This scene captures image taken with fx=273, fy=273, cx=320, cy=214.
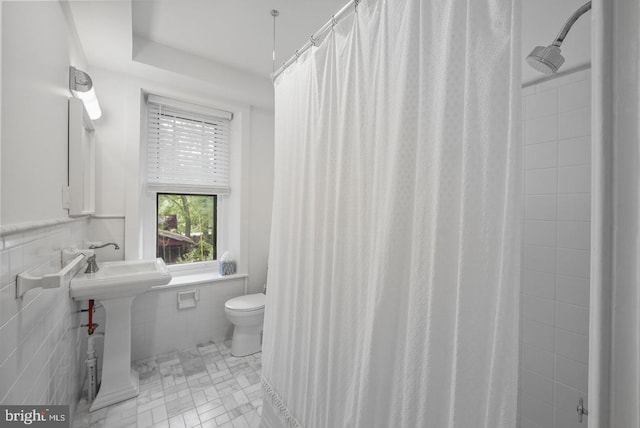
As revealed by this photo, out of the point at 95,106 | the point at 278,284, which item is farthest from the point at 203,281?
the point at 95,106

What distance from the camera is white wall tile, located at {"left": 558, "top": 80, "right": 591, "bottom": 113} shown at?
1085mm

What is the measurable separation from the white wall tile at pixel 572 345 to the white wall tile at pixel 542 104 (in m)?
0.94

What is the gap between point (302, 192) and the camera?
1.27 meters

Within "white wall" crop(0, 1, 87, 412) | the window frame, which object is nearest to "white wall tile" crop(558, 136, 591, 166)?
"white wall" crop(0, 1, 87, 412)

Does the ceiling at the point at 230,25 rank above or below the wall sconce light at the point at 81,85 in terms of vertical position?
above

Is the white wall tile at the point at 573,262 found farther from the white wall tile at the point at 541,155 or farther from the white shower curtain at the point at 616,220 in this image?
the white shower curtain at the point at 616,220

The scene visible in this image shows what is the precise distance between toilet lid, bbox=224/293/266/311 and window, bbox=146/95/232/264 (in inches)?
23.3

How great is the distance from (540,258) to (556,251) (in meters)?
0.07

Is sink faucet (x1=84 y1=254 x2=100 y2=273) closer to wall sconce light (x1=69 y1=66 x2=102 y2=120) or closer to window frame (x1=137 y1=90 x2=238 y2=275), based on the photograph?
window frame (x1=137 y1=90 x2=238 y2=275)

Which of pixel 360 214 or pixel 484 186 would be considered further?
pixel 360 214

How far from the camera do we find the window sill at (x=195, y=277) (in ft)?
7.60

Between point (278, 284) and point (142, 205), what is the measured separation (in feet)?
5.27

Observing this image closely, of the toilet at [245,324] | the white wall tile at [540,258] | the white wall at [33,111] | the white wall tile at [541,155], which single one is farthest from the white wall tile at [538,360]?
the white wall at [33,111]

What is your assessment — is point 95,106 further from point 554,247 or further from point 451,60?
point 554,247
